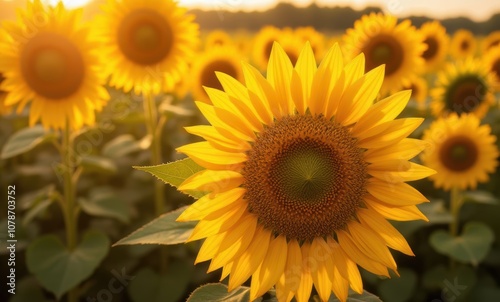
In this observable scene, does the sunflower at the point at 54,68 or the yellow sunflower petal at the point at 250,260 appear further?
the sunflower at the point at 54,68

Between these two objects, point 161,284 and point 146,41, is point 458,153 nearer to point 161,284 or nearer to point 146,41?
point 161,284

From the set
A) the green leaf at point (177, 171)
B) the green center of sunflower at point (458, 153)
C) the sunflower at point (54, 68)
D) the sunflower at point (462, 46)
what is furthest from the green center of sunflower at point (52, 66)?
the sunflower at point (462, 46)

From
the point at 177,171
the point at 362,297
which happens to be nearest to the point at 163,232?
the point at 177,171

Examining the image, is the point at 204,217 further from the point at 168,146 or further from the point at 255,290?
the point at 168,146

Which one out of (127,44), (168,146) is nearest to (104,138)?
(168,146)

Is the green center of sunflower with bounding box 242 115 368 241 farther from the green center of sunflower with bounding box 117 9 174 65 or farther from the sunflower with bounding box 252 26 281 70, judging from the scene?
the sunflower with bounding box 252 26 281 70

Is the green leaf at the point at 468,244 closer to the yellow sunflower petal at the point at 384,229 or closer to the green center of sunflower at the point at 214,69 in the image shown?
the yellow sunflower petal at the point at 384,229
